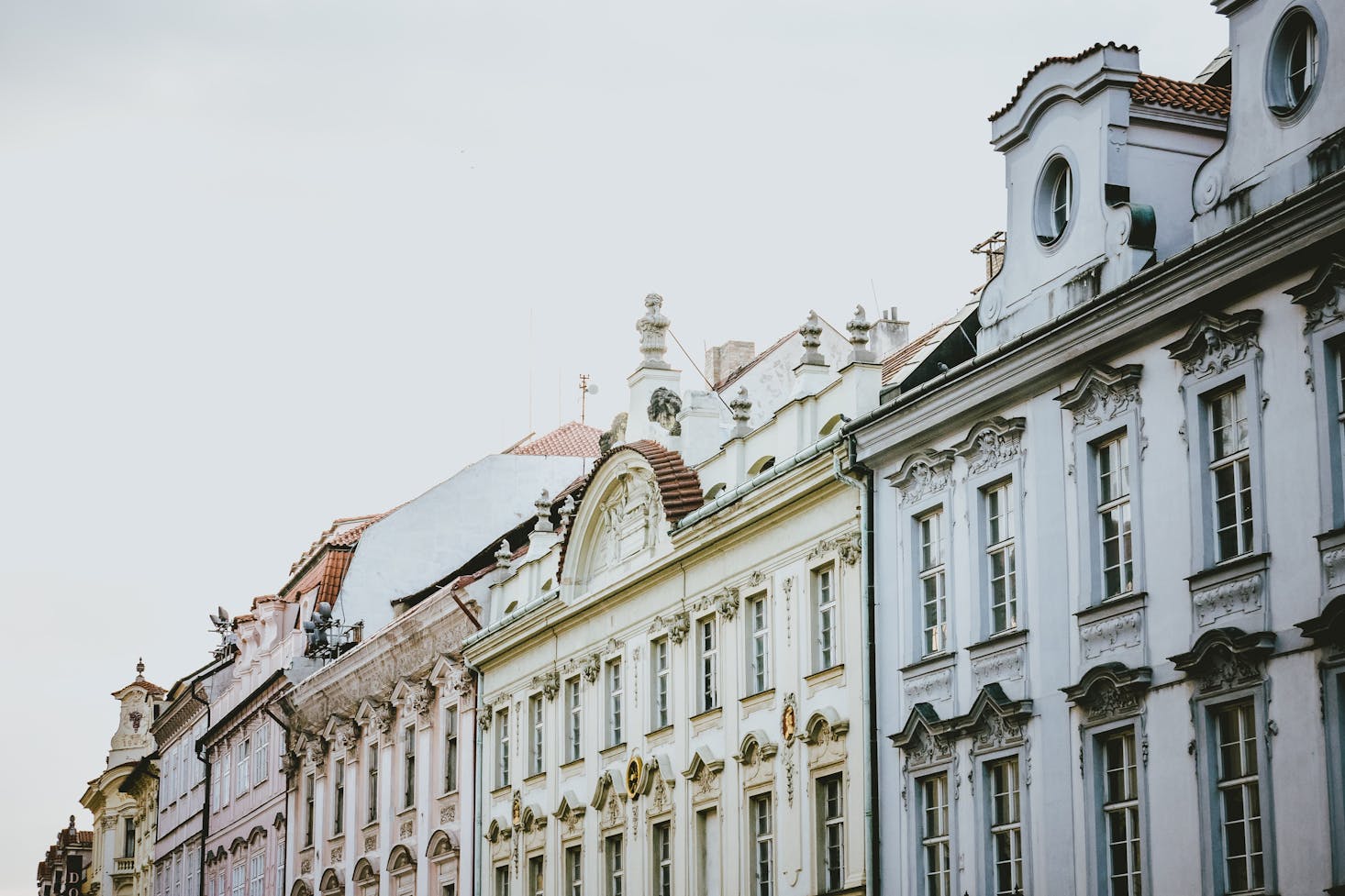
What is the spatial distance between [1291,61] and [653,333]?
19.6 meters

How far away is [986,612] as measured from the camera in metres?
28.1

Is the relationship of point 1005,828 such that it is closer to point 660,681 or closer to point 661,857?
point 661,857

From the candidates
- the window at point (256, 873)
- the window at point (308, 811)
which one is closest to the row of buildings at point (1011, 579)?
the window at point (308, 811)

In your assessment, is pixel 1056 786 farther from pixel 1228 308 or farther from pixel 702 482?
pixel 702 482

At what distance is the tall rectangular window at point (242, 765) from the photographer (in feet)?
214

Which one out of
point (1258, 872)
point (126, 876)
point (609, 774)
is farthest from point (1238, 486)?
point (126, 876)

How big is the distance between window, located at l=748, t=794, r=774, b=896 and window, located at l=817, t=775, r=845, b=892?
67.4 inches

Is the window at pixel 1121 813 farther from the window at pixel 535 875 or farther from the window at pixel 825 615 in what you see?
the window at pixel 535 875

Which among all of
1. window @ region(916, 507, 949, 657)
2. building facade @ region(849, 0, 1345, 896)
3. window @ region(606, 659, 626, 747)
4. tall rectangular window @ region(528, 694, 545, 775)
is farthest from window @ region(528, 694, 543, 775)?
window @ region(916, 507, 949, 657)

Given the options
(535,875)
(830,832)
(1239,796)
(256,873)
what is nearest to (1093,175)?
(1239,796)

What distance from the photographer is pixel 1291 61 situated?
24.0 metres

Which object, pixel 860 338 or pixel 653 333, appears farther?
pixel 653 333

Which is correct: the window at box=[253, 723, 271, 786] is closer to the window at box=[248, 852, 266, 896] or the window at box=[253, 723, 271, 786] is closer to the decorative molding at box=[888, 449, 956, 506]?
the window at box=[248, 852, 266, 896]

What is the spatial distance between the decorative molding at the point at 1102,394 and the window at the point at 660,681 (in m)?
12.8
